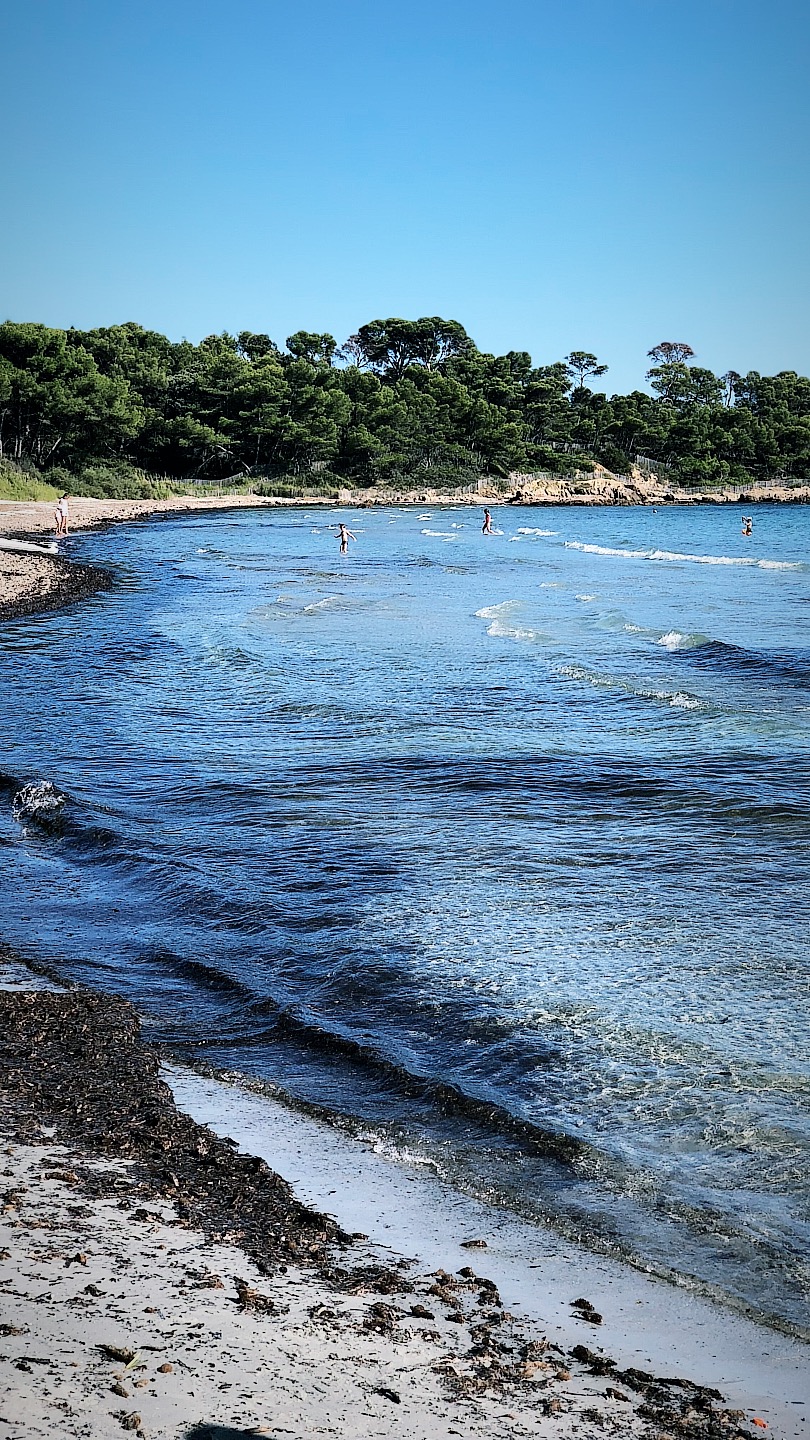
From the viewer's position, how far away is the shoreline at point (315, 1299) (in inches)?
145

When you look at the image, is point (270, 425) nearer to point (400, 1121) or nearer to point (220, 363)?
point (220, 363)

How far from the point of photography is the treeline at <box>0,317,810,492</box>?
77.2 m

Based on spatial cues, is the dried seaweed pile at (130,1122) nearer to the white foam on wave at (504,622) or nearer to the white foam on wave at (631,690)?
the white foam on wave at (631,690)

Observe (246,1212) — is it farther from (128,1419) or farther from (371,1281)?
(128,1419)

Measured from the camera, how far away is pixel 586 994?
815 cm

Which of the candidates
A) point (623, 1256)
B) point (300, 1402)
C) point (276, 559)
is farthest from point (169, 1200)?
point (276, 559)

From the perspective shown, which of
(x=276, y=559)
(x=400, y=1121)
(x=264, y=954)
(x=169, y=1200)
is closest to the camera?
(x=169, y=1200)

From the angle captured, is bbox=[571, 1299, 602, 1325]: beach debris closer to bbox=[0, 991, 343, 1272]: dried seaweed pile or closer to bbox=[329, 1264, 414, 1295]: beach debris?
bbox=[329, 1264, 414, 1295]: beach debris

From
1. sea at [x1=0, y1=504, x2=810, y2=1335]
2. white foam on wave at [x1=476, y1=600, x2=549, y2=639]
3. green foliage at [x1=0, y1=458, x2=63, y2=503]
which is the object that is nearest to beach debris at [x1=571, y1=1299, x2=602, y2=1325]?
sea at [x1=0, y1=504, x2=810, y2=1335]

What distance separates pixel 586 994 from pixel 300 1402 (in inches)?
188

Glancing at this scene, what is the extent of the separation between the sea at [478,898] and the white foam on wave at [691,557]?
31024 mm

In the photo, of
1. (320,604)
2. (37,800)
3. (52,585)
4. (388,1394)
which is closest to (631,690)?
(37,800)

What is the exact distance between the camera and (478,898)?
1020 cm

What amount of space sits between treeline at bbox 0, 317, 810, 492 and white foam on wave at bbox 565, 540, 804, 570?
33810 millimetres
